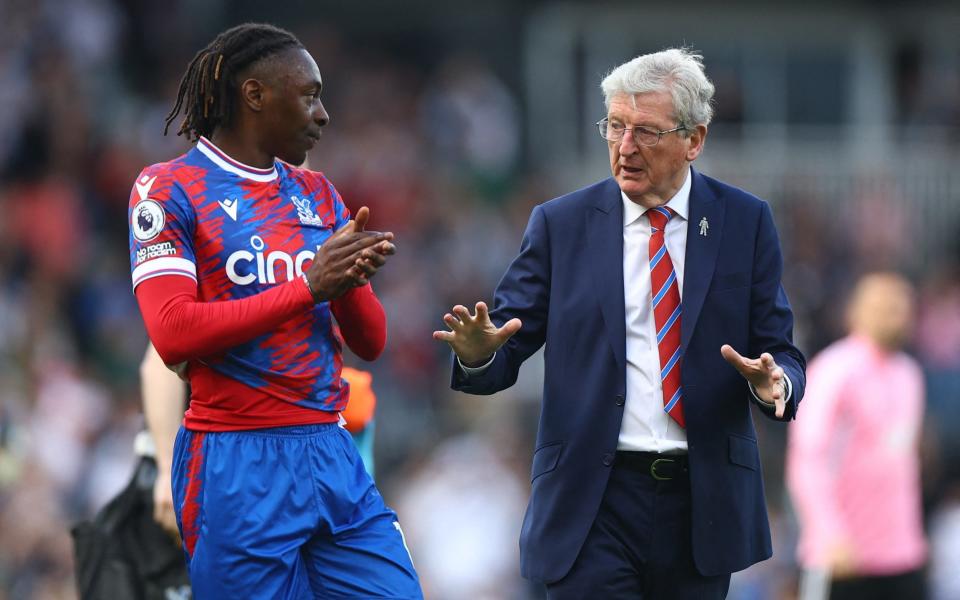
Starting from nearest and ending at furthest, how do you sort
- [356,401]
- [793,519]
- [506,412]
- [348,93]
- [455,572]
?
[356,401], [455,572], [793,519], [506,412], [348,93]

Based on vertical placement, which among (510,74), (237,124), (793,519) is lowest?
(793,519)

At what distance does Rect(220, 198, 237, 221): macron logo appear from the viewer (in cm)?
473

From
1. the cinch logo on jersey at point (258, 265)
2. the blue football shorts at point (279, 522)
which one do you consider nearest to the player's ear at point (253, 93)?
the cinch logo on jersey at point (258, 265)

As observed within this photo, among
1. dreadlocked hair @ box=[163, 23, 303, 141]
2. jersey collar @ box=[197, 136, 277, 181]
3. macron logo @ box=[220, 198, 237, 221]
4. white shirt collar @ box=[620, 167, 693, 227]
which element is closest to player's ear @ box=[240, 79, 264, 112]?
dreadlocked hair @ box=[163, 23, 303, 141]

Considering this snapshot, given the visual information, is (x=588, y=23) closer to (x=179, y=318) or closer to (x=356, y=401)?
(x=356, y=401)

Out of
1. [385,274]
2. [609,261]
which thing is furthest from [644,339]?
[385,274]

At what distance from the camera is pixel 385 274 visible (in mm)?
15086

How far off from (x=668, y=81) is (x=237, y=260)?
5.18 feet

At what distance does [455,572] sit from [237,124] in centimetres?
809

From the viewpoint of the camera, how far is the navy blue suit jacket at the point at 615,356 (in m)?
5.11

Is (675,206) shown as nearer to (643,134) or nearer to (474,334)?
(643,134)

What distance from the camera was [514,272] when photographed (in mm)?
5332

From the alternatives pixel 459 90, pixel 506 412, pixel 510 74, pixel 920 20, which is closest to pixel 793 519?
pixel 506 412

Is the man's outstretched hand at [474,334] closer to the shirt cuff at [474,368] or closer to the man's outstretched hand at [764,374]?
the shirt cuff at [474,368]
